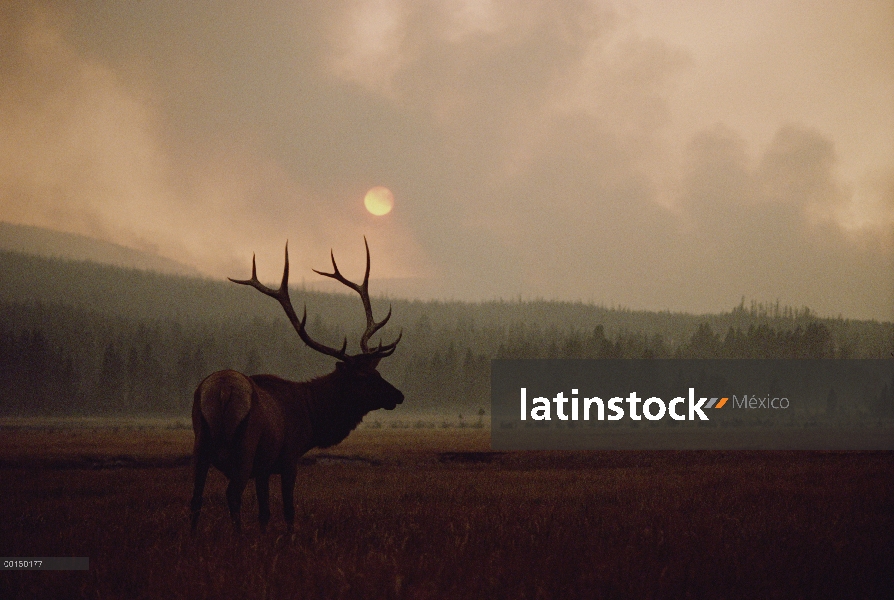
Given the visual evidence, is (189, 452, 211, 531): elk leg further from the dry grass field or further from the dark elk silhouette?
the dry grass field

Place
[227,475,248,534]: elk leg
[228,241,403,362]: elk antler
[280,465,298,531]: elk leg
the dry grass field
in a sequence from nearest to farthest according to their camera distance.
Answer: the dry grass field → [227,475,248,534]: elk leg → [280,465,298,531]: elk leg → [228,241,403,362]: elk antler

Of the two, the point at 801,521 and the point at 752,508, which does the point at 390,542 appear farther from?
the point at 752,508

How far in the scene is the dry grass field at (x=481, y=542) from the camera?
6.52m

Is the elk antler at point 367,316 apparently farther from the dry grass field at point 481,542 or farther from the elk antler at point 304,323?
the dry grass field at point 481,542

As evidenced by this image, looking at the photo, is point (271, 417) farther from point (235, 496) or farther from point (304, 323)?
point (304, 323)

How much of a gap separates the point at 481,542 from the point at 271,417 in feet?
10.9

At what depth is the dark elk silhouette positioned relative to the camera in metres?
9.18

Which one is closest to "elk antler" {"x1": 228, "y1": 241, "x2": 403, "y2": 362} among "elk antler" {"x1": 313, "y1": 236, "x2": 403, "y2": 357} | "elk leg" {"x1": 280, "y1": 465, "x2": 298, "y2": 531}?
"elk antler" {"x1": 313, "y1": 236, "x2": 403, "y2": 357}

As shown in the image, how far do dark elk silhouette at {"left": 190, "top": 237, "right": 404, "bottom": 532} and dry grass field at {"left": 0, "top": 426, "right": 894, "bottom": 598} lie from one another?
27.3 inches

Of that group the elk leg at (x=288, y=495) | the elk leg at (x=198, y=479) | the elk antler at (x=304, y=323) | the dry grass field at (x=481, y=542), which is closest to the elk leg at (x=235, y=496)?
the dry grass field at (x=481, y=542)

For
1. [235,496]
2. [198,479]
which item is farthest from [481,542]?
[198,479]

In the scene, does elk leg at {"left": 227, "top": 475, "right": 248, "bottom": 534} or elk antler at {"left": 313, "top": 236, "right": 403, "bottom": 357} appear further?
elk antler at {"left": 313, "top": 236, "right": 403, "bottom": 357}

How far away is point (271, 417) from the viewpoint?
32.9 feet

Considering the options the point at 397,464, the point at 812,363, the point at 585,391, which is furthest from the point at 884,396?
the point at 397,464
